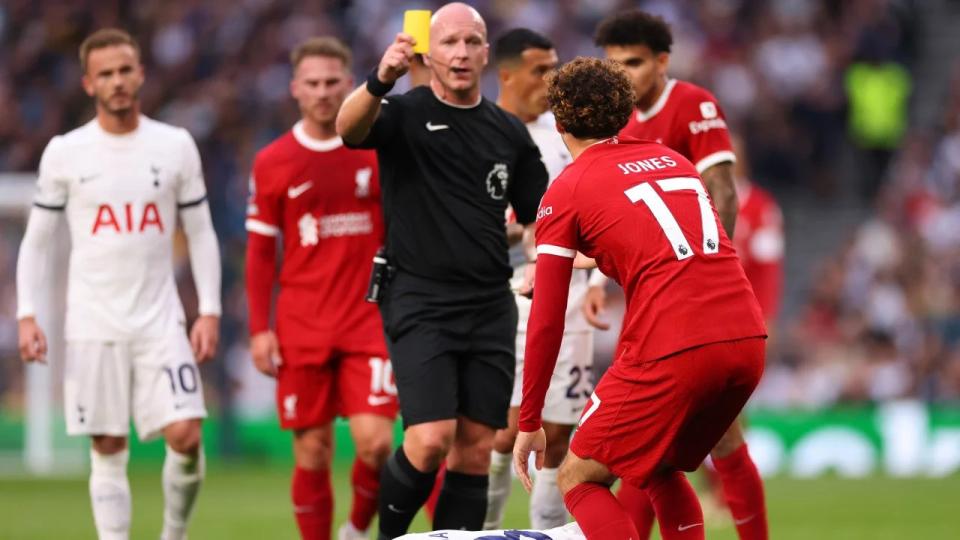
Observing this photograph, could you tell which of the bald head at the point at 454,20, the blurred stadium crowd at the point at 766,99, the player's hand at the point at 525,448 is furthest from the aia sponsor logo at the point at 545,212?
the blurred stadium crowd at the point at 766,99

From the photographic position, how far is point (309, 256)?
9.44m

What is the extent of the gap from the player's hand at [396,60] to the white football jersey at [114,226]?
200cm

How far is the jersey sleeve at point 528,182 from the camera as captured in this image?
27.7ft

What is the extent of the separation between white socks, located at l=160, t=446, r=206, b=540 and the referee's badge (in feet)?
7.29

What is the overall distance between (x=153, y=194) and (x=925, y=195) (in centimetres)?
1360

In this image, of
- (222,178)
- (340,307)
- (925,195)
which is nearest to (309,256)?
(340,307)

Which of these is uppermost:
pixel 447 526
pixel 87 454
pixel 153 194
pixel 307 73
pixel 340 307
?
pixel 307 73

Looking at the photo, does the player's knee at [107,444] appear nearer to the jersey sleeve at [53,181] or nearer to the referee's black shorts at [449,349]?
the jersey sleeve at [53,181]

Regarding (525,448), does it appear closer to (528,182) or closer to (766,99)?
(528,182)

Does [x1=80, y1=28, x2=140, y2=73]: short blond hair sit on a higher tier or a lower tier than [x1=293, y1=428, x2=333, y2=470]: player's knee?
higher

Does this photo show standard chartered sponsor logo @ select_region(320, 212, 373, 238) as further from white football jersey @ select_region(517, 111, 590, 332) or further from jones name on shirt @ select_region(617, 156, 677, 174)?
jones name on shirt @ select_region(617, 156, 677, 174)

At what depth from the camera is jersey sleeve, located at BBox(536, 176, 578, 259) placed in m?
6.77

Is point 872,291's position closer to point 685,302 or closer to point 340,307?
point 340,307

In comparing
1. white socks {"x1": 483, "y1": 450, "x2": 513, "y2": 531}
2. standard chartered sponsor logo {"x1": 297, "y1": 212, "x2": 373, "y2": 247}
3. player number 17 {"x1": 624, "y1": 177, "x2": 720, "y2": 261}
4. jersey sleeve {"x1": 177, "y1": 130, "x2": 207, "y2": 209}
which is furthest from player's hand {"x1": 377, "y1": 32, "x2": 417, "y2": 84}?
white socks {"x1": 483, "y1": 450, "x2": 513, "y2": 531}
